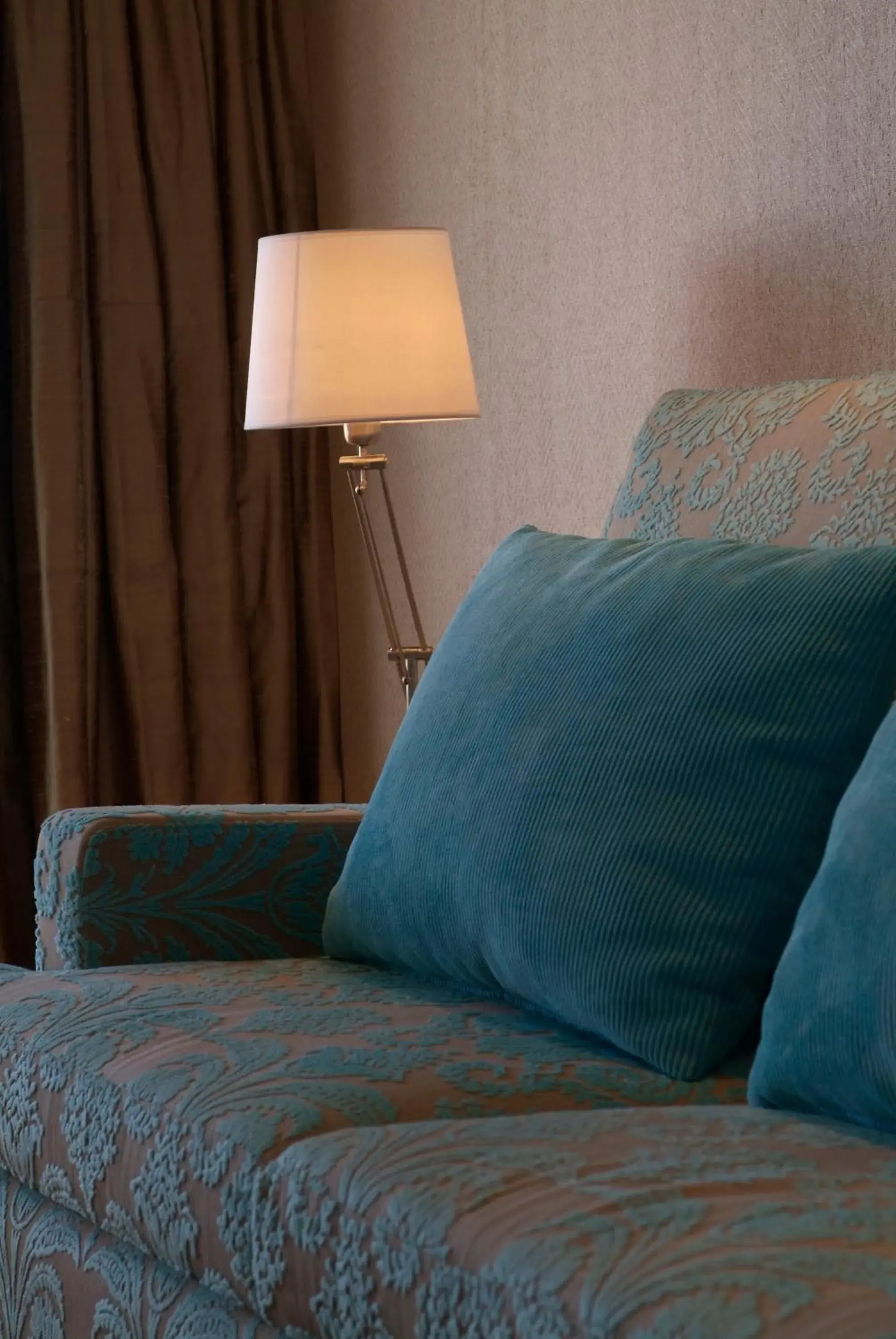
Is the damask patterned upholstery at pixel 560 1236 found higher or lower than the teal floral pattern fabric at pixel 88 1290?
higher

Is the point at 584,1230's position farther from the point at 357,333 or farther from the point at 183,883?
the point at 357,333

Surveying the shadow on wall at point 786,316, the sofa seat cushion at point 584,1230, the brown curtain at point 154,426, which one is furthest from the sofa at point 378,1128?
the brown curtain at point 154,426

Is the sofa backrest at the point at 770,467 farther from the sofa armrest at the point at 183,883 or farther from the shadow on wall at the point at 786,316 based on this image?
the sofa armrest at the point at 183,883

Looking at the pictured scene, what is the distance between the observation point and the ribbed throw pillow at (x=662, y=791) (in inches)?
55.4

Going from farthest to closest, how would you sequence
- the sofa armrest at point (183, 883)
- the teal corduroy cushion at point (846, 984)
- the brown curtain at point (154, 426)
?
the brown curtain at point (154, 426) → the sofa armrest at point (183, 883) → the teal corduroy cushion at point (846, 984)

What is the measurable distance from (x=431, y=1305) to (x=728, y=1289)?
211 millimetres

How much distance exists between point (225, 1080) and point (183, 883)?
0.56 meters

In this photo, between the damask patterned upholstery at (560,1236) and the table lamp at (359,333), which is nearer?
the damask patterned upholstery at (560,1236)

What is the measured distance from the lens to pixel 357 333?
239 cm

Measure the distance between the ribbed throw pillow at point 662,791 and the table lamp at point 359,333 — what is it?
2.83 ft

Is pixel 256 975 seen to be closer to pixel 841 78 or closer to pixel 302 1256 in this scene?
pixel 302 1256

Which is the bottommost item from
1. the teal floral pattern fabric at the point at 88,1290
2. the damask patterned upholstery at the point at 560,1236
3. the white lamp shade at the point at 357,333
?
the teal floral pattern fabric at the point at 88,1290

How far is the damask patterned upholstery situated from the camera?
887 millimetres

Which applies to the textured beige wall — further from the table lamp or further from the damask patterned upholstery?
the damask patterned upholstery
